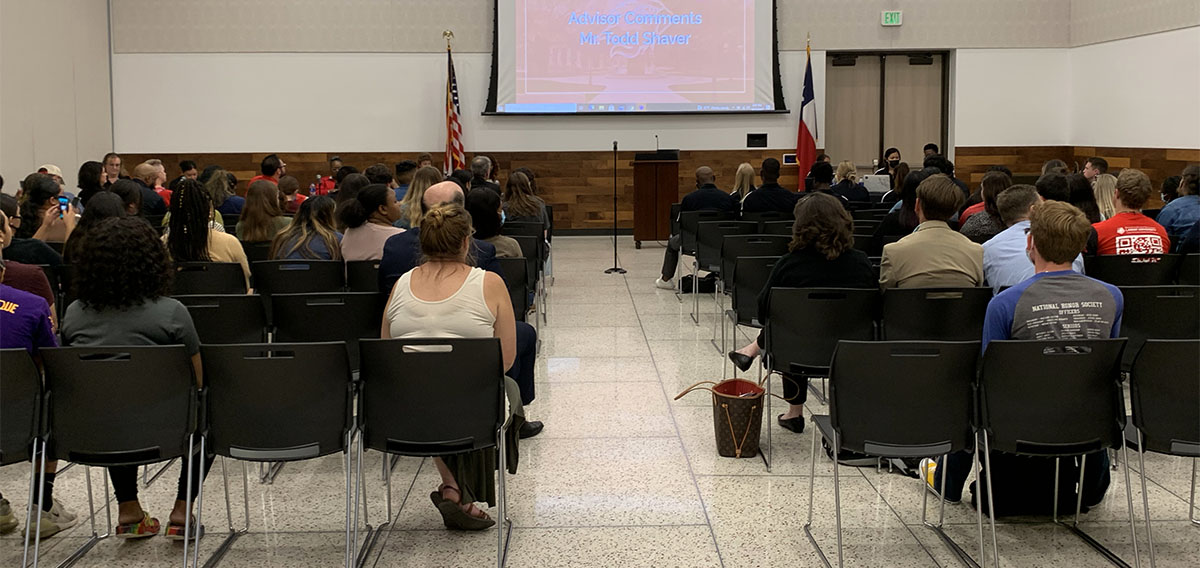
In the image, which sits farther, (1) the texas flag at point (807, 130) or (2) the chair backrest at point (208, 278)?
(1) the texas flag at point (807, 130)

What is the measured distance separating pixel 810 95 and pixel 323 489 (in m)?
10.9

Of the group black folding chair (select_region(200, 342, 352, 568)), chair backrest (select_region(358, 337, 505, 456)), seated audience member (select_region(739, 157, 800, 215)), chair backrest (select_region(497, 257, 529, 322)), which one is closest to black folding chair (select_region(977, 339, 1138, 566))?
chair backrest (select_region(358, 337, 505, 456))

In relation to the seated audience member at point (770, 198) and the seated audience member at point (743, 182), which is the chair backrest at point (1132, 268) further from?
the seated audience member at point (743, 182)

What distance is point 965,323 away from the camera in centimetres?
468

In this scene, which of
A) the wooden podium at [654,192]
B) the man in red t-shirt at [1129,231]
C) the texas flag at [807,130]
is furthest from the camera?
the texas flag at [807,130]

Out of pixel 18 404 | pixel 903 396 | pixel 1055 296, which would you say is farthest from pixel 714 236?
pixel 18 404

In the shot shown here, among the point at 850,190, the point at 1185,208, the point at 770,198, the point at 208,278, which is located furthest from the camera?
the point at 850,190

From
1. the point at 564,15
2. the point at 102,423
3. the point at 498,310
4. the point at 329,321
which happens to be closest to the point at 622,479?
the point at 498,310

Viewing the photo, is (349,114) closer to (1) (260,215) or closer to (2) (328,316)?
(1) (260,215)

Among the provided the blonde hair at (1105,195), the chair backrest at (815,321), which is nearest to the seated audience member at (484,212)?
the chair backrest at (815,321)

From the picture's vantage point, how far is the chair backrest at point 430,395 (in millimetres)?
3457

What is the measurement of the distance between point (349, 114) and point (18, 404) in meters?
11.2

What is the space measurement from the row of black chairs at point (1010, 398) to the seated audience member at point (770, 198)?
5661 mm

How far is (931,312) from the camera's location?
4633mm
